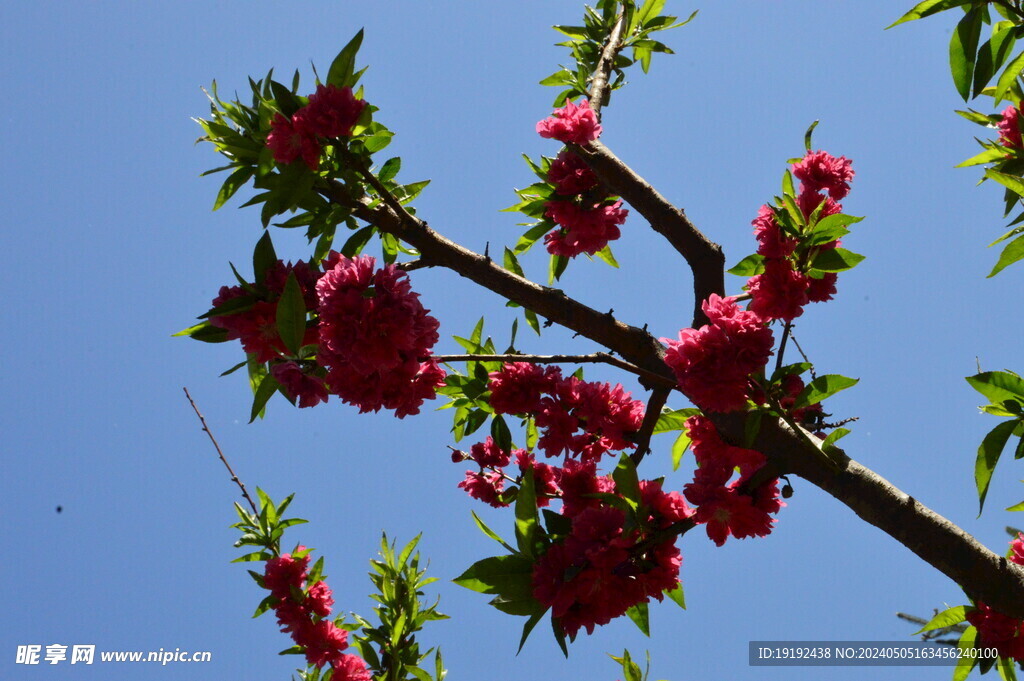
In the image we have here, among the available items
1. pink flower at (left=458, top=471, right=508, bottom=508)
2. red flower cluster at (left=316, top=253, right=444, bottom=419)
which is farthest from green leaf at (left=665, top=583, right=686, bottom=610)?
pink flower at (left=458, top=471, right=508, bottom=508)

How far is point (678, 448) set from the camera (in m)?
3.11

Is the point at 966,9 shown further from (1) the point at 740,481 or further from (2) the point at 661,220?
(1) the point at 740,481

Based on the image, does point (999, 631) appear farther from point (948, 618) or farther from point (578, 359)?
point (578, 359)

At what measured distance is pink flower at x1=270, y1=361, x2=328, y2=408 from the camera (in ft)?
6.79

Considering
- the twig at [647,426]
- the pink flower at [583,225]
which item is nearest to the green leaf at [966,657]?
the twig at [647,426]

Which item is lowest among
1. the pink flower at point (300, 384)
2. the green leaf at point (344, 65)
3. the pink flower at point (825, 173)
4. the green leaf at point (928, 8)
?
the pink flower at point (300, 384)

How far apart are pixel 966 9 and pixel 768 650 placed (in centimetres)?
259

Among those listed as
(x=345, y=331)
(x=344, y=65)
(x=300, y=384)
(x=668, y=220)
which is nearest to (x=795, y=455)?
(x=668, y=220)

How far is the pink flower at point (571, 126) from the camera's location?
9.42 feet

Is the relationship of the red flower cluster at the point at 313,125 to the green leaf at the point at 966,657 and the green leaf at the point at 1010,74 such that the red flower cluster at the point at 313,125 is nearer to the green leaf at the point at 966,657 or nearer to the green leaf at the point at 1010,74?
the green leaf at the point at 1010,74

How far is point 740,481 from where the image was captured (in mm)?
2359

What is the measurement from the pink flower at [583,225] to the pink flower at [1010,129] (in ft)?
5.52

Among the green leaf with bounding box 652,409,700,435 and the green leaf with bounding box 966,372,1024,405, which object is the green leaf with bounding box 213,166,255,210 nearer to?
the green leaf with bounding box 652,409,700,435

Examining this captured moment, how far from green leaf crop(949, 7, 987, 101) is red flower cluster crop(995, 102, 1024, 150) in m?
1.13
